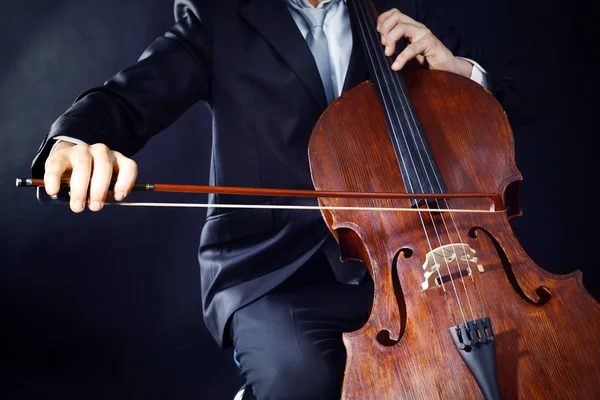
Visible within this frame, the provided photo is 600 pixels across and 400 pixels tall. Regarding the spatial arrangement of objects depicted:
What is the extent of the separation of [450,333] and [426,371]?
2.3 inches

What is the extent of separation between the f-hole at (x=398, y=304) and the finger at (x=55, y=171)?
45 centimetres

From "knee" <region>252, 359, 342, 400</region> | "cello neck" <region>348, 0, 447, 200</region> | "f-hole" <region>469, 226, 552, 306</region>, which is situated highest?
"cello neck" <region>348, 0, 447, 200</region>

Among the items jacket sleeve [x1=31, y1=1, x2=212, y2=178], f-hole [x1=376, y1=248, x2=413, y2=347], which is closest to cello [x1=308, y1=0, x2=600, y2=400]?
f-hole [x1=376, y1=248, x2=413, y2=347]

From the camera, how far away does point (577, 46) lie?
5.56 ft

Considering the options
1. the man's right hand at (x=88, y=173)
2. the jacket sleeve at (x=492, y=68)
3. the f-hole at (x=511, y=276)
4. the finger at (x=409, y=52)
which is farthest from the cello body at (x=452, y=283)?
the man's right hand at (x=88, y=173)

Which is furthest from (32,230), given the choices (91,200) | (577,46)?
(577,46)

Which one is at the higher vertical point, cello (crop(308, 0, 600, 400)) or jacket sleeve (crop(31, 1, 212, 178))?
jacket sleeve (crop(31, 1, 212, 178))

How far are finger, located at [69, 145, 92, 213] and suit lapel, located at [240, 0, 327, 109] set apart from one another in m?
0.57

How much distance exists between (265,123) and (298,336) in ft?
1.47

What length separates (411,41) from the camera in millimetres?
1147

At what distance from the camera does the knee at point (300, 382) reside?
900 mm

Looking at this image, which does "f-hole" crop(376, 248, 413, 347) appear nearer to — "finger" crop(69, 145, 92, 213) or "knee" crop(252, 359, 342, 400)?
"knee" crop(252, 359, 342, 400)

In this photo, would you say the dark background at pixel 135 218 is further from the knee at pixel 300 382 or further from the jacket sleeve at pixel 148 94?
the knee at pixel 300 382

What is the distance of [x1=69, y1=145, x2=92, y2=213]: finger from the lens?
65 cm
